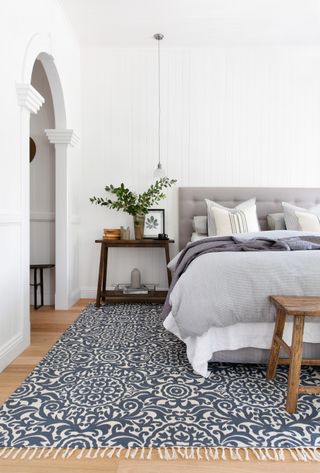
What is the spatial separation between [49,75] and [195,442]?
3086 millimetres

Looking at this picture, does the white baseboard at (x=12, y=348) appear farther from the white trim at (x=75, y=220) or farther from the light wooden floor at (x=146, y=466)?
the white trim at (x=75, y=220)

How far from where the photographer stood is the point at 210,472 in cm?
119

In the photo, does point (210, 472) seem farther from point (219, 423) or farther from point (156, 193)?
point (156, 193)

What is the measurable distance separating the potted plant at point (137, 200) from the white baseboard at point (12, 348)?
169cm

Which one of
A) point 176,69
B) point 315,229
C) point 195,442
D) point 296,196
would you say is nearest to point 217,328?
point 195,442

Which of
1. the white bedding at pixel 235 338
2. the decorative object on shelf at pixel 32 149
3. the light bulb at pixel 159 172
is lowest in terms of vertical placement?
the white bedding at pixel 235 338

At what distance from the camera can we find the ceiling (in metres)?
3.13

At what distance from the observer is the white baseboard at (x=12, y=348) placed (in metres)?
2.02

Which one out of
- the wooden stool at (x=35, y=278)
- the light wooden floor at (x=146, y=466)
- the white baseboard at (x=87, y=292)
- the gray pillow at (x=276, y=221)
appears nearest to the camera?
the light wooden floor at (x=146, y=466)

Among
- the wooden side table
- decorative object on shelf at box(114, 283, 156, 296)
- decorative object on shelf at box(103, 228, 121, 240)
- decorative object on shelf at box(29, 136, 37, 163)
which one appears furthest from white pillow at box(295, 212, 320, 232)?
decorative object on shelf at box(29, 136, 37, 163)

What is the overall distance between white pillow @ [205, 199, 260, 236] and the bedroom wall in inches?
20.4

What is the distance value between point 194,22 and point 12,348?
3.35 metres

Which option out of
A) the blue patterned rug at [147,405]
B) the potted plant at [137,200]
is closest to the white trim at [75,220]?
the potted plant at [137,200]

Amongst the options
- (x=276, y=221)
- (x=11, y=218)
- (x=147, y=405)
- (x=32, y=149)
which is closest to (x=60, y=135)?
(x=32, y=149)
